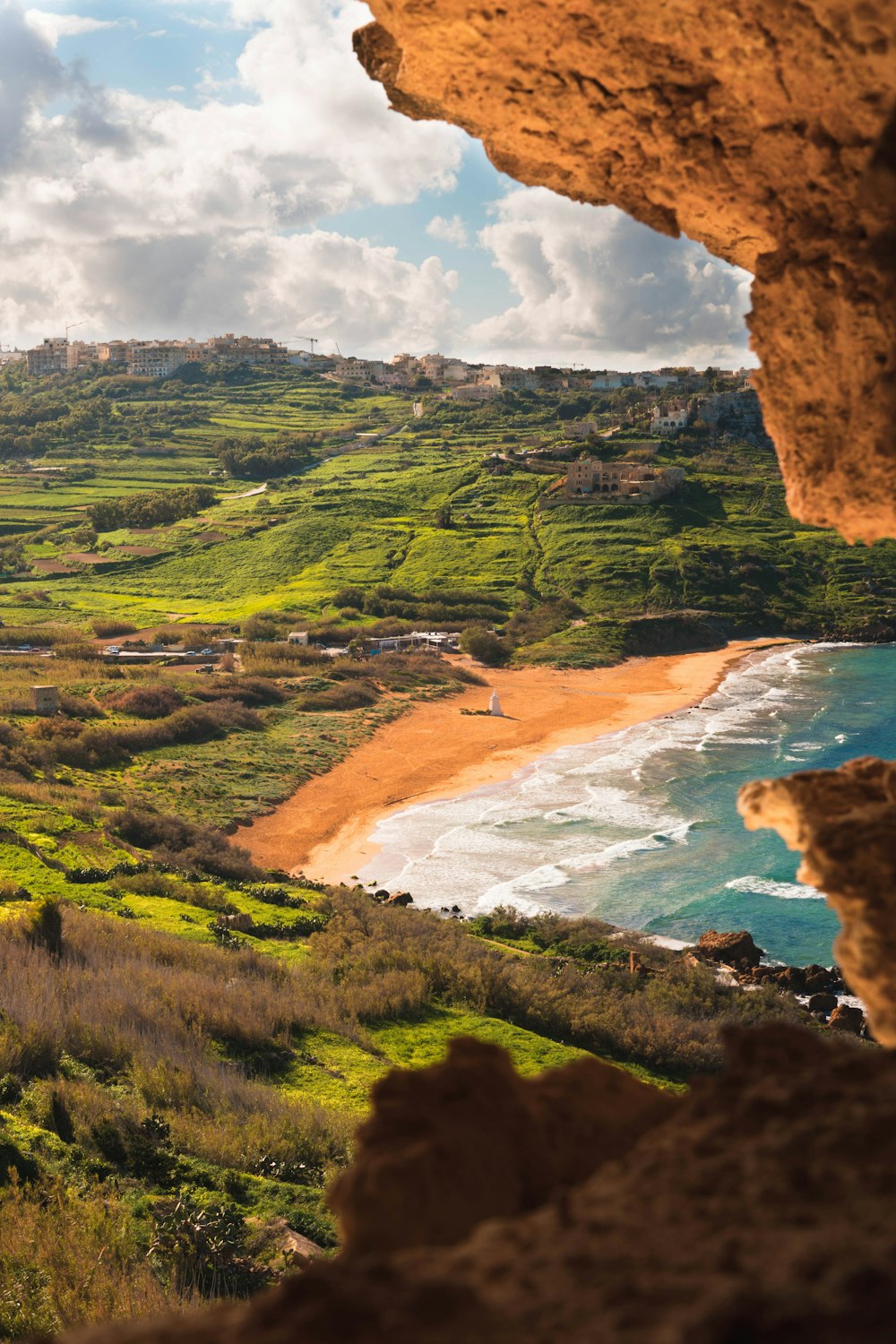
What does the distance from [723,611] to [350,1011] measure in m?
58.4

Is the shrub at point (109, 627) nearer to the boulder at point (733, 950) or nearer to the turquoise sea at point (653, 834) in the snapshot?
the turquoise sea at point (653, 834)

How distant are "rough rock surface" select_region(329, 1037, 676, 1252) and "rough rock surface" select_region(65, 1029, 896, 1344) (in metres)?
0.17

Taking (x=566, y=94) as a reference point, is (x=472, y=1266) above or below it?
below

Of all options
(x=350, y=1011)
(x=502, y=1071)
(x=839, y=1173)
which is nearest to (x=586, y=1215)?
(x=839, y=1173)

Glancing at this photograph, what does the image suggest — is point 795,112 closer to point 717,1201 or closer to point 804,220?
point 804,220

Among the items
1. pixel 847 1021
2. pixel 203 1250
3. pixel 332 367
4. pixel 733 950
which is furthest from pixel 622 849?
pixel 332 367

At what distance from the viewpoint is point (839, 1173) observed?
2.26 m

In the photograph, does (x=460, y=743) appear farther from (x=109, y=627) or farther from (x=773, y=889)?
(x=109, y=627)

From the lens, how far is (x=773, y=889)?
26.7 metres

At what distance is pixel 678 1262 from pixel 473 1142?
96 cm

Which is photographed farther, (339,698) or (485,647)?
(485,647)

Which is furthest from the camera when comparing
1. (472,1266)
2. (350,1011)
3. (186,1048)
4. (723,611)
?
(723,611)

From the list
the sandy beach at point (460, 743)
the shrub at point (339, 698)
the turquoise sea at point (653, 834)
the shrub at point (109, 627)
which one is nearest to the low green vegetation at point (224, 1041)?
the turquoise sea at point (653, 834)

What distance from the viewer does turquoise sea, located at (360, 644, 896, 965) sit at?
2502 centimetres
